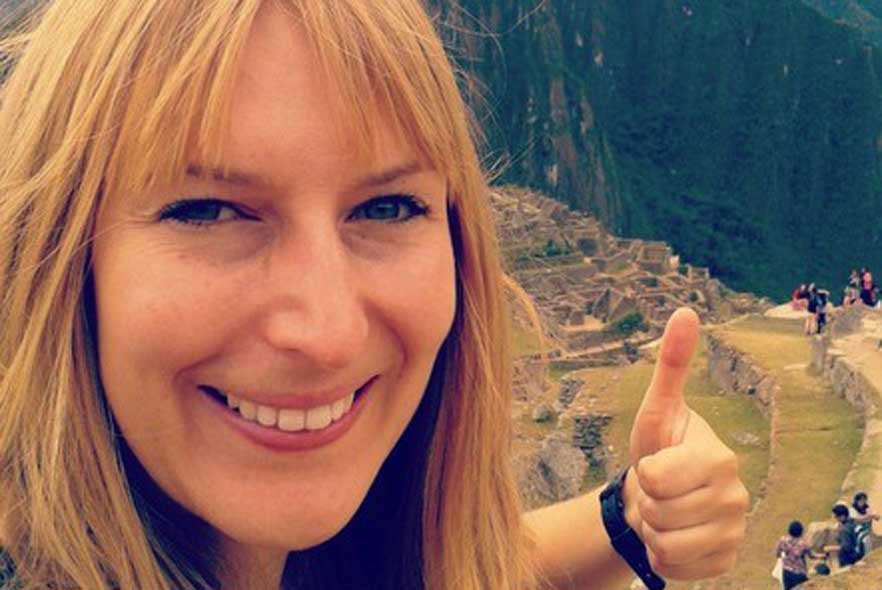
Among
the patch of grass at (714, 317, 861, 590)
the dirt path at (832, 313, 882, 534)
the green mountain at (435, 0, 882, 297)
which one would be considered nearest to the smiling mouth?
the patch of grass at (714, 317, 861, 590)

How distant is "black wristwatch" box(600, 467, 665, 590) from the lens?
5.48 ft

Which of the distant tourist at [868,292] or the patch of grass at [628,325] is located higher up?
the distant tourist at [868,292]

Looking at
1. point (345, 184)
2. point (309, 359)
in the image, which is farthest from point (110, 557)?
point (345, 184)

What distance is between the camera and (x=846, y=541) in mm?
6078

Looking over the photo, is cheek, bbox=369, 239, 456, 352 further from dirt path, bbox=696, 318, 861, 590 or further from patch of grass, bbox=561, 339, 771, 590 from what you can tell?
patch of grass, bbox=561, 339, 771, 590

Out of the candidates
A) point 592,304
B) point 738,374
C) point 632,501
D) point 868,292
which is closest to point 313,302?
point 632,501

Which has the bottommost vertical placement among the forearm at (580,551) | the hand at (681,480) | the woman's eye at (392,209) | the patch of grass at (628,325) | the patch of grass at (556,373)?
the patch of grass at (556,373)

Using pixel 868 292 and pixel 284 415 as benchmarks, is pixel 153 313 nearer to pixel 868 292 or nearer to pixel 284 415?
pixel 284 415

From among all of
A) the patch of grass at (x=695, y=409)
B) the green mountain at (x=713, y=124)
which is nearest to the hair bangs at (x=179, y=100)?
the patch of grass at (x=695, y=409)

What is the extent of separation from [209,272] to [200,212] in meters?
0.07

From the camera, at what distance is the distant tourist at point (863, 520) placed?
20.2 feet

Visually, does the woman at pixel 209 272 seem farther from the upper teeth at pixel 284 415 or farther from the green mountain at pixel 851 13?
the green mountain at pixel 851 13

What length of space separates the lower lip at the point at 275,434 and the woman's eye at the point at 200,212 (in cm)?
18

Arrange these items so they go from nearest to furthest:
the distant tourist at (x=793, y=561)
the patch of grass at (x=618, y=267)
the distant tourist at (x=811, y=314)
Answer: the distant tourist at (x=793, y=561) → the distant tourist at (x=811, y=314) → the patch of grass at (x=618, y=267)
